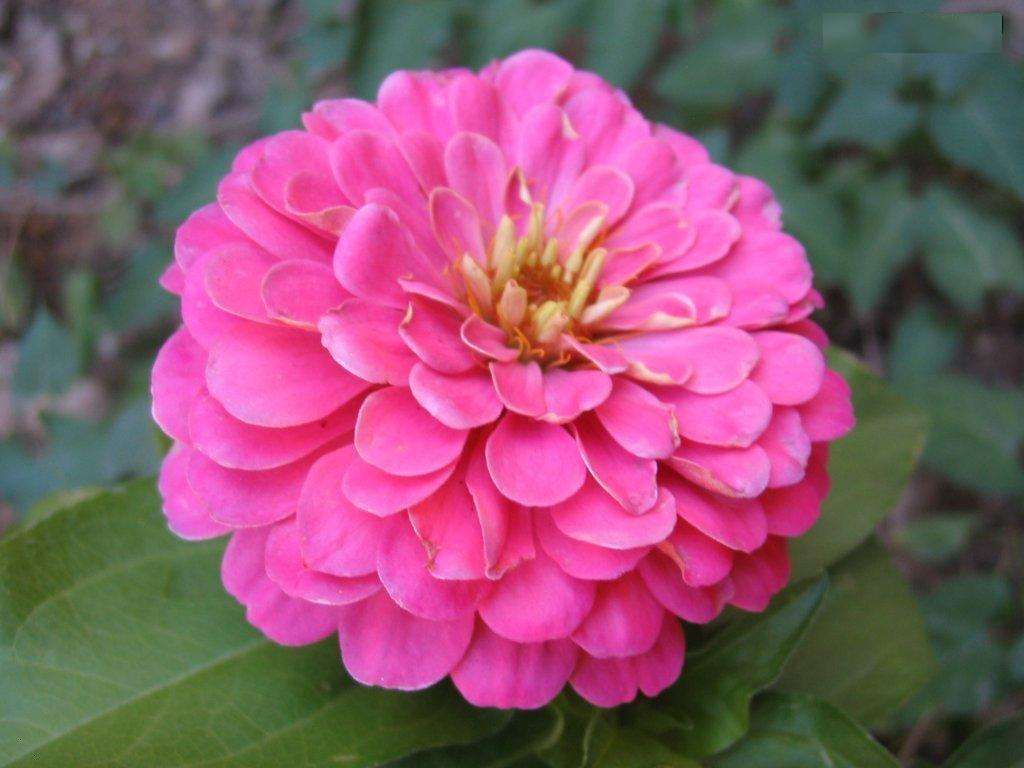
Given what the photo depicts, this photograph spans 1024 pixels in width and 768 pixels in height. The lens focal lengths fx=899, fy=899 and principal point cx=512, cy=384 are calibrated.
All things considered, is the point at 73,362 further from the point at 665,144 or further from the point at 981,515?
the point at 981,515

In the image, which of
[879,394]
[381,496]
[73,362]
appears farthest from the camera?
[73,362]

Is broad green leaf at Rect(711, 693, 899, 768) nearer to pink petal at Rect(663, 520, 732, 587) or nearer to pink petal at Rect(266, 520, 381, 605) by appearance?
pink petal at Rect(663, 520, 732, 587)

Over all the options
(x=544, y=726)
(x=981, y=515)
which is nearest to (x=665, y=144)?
(x=544, y=726)

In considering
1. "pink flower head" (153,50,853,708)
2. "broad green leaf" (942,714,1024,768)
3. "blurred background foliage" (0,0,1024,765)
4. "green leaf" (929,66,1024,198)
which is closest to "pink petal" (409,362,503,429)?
"pink flower head" (153,50,853,708)

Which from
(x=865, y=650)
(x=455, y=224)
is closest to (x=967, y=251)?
(x=865, y=650)

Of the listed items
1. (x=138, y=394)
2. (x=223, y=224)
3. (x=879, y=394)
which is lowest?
(x=138, y=394)
